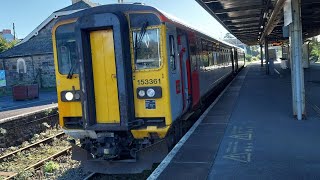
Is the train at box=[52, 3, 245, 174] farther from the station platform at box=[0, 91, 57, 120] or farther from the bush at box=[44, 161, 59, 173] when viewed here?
the station platform at box=[0, 91, 57, 120]

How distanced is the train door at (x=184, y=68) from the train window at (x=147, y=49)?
1.15 metres

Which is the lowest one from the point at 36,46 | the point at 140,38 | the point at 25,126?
the point at 25,126

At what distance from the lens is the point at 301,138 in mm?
7527

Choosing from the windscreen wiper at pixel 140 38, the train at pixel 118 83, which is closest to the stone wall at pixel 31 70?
the train at pixel 118 83

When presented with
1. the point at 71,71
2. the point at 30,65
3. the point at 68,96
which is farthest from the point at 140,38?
the point at 30,65

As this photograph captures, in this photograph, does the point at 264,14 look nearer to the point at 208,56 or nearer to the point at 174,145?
the point at 208,56

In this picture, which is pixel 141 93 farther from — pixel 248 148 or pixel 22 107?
pixel 22 107

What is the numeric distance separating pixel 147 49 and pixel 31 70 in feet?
88.3

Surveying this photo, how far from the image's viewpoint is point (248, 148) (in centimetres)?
697

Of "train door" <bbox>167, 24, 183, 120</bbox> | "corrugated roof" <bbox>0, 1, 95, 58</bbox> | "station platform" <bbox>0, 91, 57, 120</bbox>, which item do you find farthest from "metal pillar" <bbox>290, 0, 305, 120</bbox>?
"corrugated roof" <bbox>0, 1, 95, 58</bbox>

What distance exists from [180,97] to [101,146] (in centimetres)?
190

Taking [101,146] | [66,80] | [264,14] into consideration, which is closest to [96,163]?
[101,146]

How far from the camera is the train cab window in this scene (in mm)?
7129

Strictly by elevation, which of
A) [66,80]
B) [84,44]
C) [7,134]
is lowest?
[7,134]
